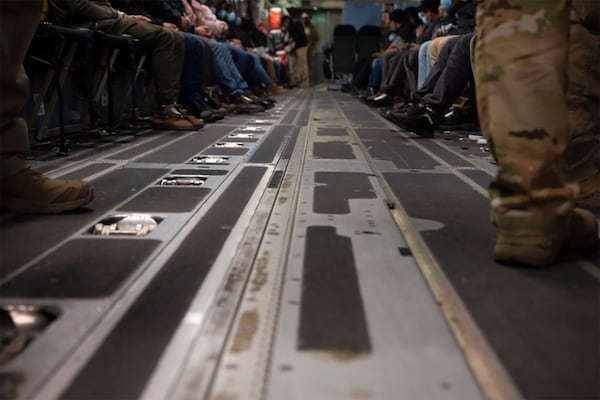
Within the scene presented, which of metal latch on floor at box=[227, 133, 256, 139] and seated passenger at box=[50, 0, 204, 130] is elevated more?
seated passenger at box=[50, 0, 204, 130]

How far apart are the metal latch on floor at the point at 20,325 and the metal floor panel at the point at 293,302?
0.06 feet

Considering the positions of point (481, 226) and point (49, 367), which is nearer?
point (49, 367)

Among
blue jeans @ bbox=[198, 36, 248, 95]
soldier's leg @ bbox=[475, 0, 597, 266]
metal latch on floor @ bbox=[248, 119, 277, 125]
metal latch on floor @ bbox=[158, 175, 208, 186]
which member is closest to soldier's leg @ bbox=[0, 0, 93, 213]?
metal latch on floor @ bbox=[158, 175, 208, 186]

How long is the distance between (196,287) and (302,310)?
0.73ft

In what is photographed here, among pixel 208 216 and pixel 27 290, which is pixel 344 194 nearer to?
pixel 208 216

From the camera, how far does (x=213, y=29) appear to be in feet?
21.0

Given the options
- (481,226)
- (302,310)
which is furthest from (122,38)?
(302,310)

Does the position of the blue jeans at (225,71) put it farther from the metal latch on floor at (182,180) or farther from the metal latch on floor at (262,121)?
the metal latch on floor at (182,180)

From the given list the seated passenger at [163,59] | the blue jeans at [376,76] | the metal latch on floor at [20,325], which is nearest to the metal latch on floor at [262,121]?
the seated passenger at [163,59]

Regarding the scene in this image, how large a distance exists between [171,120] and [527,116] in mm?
3193

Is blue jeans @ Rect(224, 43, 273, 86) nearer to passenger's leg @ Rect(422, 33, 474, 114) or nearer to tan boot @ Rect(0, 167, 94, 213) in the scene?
passenger's leg @ Rect(422, 33, 474, 114)

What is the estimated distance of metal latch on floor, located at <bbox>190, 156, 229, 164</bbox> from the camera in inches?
102

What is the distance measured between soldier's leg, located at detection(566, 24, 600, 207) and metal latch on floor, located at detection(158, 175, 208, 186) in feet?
4.23

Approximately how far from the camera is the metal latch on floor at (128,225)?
1.46m
